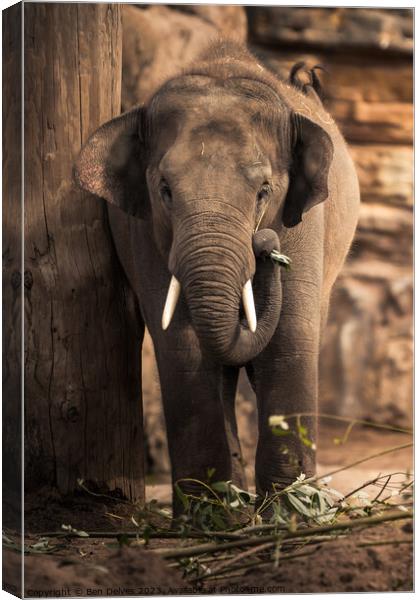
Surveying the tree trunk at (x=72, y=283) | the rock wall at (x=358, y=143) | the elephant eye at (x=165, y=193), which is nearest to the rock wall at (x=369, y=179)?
the rock wall at (x=358, y=143)

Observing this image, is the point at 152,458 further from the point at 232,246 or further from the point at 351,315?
the point at 232,246

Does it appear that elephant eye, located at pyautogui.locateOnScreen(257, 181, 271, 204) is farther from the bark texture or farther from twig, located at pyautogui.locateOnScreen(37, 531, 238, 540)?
twig, located at pyautogui.locateOnScreen(37, 531, 238, 540)

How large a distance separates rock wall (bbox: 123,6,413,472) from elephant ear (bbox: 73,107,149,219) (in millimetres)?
→ 730

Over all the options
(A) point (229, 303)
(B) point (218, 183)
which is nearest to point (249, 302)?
(A) point (229, 303)

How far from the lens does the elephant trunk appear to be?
4402 millimetres

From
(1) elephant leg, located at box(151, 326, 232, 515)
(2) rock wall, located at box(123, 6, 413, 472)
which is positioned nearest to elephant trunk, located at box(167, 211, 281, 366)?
(1) elephant leg, located at box(151, 326, 232, 515)

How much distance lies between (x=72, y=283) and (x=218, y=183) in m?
0.79

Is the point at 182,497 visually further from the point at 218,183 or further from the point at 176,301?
the point at 218,183

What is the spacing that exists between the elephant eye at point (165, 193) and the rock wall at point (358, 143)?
0.94 metres

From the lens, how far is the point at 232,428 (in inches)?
203

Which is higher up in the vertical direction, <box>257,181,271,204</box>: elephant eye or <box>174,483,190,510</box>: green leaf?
<box>257,181,271,204</box>: elephant eye

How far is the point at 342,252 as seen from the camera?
5645 mm

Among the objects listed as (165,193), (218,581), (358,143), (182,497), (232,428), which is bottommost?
(218,581)

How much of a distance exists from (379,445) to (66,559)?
414 cm
